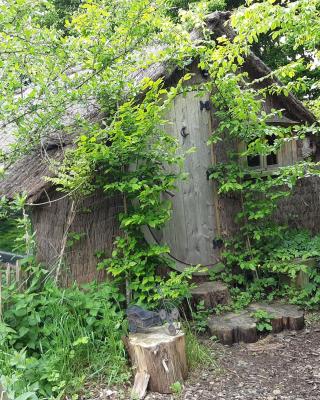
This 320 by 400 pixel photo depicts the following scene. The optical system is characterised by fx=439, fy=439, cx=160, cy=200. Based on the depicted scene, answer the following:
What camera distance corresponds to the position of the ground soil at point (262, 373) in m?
3.68

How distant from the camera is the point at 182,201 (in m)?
5.98

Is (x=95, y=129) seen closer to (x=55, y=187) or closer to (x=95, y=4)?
(x=55, y=187)

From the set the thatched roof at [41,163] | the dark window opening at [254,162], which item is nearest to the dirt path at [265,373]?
the thatched roof at [41,163]

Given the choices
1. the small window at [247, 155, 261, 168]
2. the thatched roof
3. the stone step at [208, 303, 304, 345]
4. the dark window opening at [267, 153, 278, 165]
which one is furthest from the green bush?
the dark window opening at [267, 153, 278, 165]

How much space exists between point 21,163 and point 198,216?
2.44 m

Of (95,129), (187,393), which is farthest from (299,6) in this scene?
(187,393)

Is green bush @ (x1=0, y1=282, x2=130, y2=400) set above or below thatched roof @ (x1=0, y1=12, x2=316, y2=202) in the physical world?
below

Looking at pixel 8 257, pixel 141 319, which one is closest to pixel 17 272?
pixel 141 319

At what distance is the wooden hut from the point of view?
4.80m

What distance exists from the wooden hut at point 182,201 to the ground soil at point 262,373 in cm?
159

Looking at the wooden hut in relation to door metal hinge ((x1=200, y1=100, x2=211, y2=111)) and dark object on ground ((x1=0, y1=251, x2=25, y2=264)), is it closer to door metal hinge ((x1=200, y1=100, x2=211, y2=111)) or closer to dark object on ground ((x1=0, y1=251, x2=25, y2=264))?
door metal hinge ((x1=200, y1=100, x2=211, y2=111))

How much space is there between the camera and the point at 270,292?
592cm

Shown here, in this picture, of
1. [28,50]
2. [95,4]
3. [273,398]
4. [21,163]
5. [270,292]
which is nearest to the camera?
[273,398]

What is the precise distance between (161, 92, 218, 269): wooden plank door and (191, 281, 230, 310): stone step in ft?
2.04
